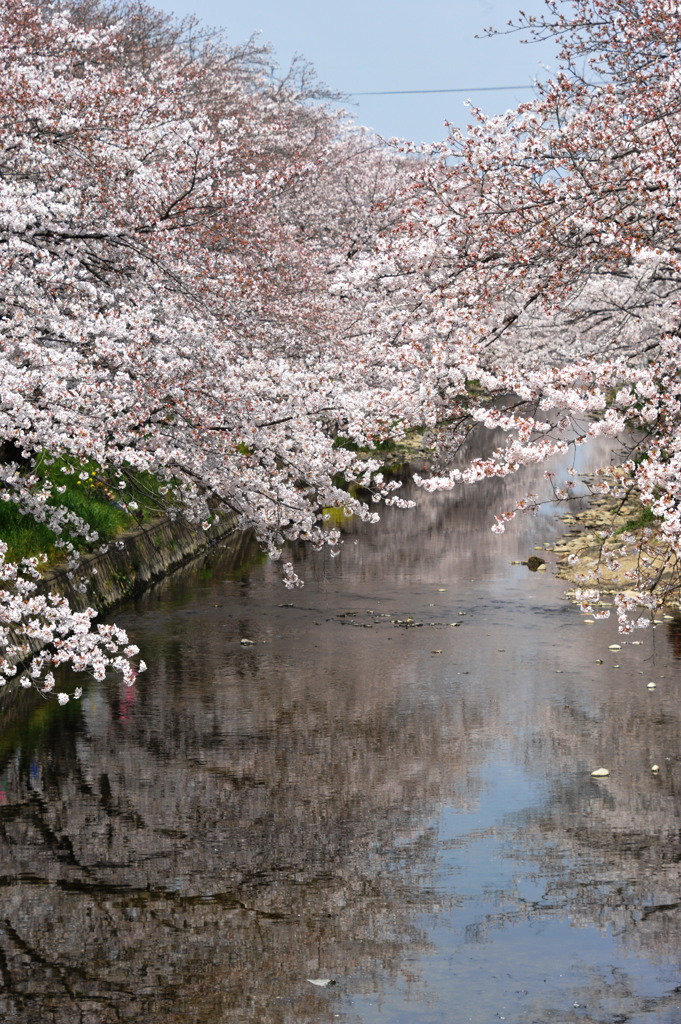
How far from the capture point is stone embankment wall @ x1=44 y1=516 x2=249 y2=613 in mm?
17109

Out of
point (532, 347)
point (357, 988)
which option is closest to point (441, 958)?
point (357, 988)

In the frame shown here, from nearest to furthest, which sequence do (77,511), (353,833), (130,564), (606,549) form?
(353,833)
(606,549)
(77,511)
(130,564)

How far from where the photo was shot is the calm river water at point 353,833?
6719 millimetres

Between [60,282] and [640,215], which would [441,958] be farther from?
[60,282]

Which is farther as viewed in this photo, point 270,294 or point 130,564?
point 270,294

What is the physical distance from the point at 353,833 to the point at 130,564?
1183 centimetres

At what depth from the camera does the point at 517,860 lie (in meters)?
8.63

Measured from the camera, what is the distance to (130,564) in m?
20.4

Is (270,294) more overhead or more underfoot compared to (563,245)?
more overhead

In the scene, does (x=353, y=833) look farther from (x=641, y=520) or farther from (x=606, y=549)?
(x=641, y=520)

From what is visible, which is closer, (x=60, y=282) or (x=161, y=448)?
(x=60, y=282)

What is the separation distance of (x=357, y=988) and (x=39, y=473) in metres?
13.6

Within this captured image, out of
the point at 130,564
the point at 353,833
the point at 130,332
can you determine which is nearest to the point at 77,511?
the point at 130,564

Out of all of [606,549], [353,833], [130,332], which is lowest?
[353,833]
